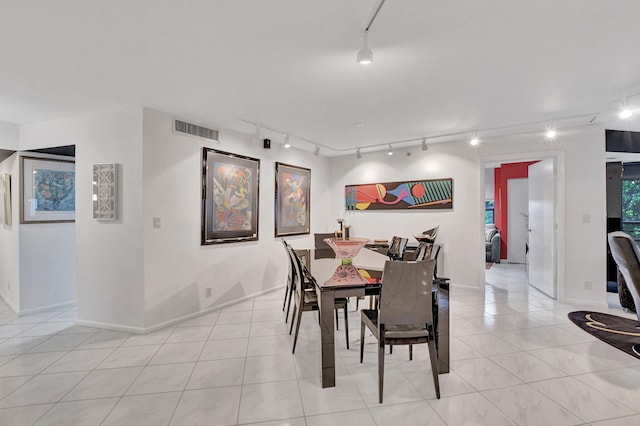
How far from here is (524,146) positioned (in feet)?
14.6

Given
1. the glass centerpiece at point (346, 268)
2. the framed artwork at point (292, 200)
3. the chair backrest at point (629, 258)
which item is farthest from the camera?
the framed artwork at point (292, 200)

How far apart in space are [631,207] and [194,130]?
775cm

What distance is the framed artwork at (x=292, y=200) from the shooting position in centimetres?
506

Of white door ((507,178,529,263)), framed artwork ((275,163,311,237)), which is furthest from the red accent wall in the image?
framed artwork ((275,163,311,237))

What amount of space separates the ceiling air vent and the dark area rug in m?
4.88

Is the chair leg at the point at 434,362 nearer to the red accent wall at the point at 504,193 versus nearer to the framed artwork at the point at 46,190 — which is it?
the framed artwork at the point at 46,190

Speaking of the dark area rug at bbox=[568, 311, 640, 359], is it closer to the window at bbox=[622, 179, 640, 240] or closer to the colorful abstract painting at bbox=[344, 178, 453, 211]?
the colorful abstract painting at bbox=[344, 178, 453, 211]

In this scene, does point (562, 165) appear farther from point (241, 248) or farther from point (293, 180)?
point (241, 248)

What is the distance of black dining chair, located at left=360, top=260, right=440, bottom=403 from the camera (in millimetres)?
2043

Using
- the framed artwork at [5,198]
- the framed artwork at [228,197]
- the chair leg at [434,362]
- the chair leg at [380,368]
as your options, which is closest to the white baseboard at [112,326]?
the framed artwork at [228,197]

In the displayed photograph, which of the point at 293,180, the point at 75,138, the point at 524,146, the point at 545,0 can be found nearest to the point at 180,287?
the point at 75,138

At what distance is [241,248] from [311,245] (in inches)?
69.2

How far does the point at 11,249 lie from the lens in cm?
409

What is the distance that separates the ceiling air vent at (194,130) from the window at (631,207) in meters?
7.31
